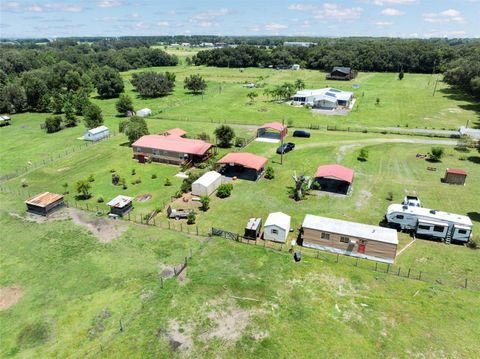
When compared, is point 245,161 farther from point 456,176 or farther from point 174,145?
point 456,176

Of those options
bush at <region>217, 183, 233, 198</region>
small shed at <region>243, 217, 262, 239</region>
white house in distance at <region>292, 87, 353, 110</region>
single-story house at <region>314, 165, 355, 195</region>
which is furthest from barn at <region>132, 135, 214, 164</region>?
white house in distance at <region>292, 87, 353, 110</region>

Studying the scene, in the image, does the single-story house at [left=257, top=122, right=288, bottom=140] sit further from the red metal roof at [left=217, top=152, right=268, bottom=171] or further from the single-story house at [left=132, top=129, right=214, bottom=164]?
the red metal roof at [left=217, top=152, right=268, bottom=171]

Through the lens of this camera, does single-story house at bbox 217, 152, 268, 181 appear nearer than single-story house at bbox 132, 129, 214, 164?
Yes

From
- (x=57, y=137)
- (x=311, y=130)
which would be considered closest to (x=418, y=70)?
(x=311, y=130)

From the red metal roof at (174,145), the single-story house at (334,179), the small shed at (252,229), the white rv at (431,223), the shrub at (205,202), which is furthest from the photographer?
the red metal roof at (174,145)

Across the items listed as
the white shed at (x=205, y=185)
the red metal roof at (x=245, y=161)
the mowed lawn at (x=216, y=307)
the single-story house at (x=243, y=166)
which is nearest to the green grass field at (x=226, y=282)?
the mowed lawn at (x=216, y=307)

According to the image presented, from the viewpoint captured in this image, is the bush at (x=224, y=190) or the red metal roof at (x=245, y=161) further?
the red metal roof at (x=245, y=161)

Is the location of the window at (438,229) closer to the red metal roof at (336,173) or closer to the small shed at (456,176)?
the red metal roof at (336,173)
